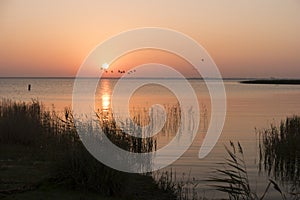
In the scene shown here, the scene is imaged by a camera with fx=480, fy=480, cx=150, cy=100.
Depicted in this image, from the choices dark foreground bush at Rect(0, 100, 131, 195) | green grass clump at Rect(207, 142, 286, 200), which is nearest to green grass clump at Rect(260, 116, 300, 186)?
green grass clump at Rect(207, 142, 286, 200)

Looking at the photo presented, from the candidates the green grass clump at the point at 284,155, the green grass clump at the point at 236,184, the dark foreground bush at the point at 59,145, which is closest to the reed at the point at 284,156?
the green grass clump at the point at 284,155

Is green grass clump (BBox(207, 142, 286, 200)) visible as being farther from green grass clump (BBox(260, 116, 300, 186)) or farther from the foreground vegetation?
the foreground vegetation

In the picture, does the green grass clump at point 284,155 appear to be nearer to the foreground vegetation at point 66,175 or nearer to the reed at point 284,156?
the reed at point 284,156

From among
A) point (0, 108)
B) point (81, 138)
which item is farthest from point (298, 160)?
point (0, 108)

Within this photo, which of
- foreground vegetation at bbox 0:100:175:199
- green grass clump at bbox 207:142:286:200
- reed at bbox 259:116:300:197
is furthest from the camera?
reed at bbox 259:116:300:197

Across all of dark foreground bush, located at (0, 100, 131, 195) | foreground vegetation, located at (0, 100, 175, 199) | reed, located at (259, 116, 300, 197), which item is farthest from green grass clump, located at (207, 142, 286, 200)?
dark foreground bush, located at (0, 100, 131, 195)

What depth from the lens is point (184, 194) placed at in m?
11.7

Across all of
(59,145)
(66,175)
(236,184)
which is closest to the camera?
(236,184)

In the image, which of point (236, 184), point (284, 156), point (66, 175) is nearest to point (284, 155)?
point (284, 156)

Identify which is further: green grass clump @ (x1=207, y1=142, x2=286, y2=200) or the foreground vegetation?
the foreground vegetation

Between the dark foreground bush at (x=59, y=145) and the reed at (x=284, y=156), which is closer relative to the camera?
the dark foreground bush at (x=59, y=145)

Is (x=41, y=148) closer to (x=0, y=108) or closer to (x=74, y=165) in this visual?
(x=0, y=108)

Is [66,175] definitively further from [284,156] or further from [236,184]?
[284,156]

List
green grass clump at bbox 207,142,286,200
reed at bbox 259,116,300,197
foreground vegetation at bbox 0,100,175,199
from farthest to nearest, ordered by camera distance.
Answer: reed at bbox 259,116,300,197 → foreground vegetation at bbox 0,100,175,199 → green grass clump at bbox 207,142,286,200
